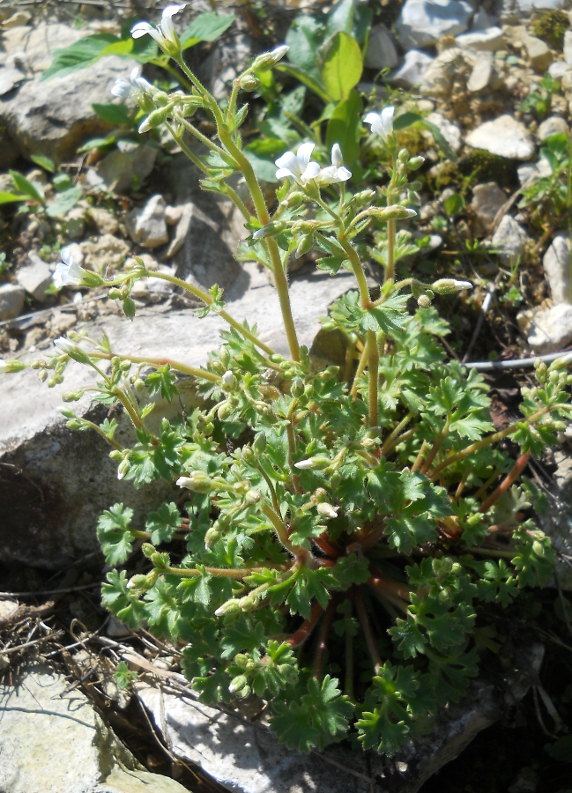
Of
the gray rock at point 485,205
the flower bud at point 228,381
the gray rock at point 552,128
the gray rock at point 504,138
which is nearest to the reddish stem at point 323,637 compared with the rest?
the flower bud at point 228,381

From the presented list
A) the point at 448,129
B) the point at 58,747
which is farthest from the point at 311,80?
the point at 58,747

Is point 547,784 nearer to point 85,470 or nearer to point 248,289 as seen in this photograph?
point 85,470

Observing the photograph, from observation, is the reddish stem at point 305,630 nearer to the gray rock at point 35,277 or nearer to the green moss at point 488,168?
the gray rock at point 35,277

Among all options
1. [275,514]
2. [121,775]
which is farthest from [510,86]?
[121,775]

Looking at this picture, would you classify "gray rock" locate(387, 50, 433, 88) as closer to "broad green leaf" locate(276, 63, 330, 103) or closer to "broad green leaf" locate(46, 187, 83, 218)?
"broad green leaf" locate(276, 63, 330, 103)

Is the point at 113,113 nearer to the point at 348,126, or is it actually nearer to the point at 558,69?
the point at 348,126
